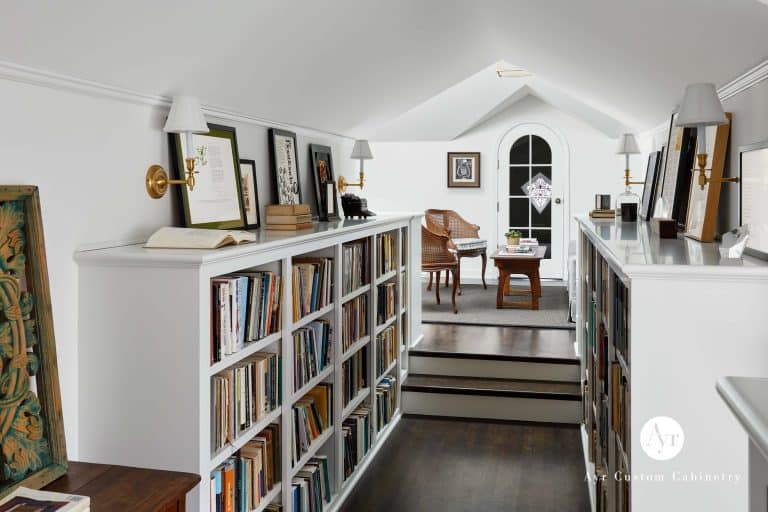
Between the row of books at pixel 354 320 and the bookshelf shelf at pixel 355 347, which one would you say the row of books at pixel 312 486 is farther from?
the row of books at pixel 354 320

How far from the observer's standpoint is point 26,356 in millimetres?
2051

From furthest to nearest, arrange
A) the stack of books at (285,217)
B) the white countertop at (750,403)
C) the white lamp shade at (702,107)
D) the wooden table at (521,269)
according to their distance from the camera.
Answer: the wooden table at (521,269)
the stack of books at (285,217)
the white lamp shade at (702,107)
the white countertop at (750,403)

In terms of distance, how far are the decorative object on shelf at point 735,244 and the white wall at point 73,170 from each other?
204cm

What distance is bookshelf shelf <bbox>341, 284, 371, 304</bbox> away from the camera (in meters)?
4.00

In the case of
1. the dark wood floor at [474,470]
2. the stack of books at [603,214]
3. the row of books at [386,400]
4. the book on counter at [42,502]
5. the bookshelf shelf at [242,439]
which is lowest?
the dark wood floor at [474,470]

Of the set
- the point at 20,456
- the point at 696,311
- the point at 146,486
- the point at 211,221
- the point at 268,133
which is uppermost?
the point at 268,133

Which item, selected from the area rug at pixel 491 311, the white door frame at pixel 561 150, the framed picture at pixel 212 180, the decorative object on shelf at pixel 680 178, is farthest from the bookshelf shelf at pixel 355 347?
the white door frame at pixel 561 150

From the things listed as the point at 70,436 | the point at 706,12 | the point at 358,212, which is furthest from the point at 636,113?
the point at 70,436

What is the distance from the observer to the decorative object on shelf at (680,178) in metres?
3.86

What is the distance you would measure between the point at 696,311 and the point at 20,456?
1.84 metres

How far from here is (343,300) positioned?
3.97 meters

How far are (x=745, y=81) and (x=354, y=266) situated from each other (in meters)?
2.17

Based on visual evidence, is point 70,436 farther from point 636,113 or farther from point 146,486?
point 636,113

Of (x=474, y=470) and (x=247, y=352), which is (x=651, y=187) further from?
(x=247, y=352)
